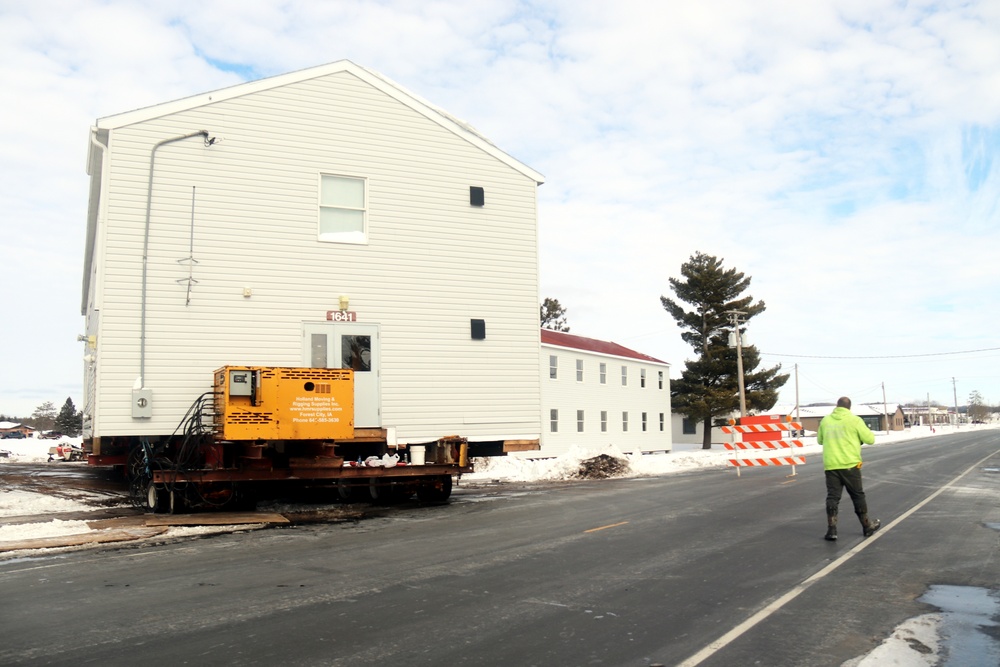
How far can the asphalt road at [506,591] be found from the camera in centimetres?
543

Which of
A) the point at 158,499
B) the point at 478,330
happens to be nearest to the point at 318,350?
the point at 478,330

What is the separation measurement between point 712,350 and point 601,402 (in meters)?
13.3

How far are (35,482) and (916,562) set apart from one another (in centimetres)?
2080

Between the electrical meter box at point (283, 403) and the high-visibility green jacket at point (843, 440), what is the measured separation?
24.4ft

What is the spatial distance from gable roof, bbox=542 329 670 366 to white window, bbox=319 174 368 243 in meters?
21.5

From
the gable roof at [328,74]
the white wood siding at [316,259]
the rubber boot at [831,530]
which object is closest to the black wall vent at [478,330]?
the white wood siding at [316,259]

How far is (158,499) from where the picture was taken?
1353cm

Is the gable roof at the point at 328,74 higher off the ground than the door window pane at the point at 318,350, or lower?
higher

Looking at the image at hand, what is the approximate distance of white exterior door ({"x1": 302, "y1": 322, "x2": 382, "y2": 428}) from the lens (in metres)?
15.2

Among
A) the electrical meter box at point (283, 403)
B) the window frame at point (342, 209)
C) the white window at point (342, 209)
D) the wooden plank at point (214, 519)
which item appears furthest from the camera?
the white window at point (342, 209)

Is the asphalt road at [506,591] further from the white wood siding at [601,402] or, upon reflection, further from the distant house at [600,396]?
the distant house at [600,396]

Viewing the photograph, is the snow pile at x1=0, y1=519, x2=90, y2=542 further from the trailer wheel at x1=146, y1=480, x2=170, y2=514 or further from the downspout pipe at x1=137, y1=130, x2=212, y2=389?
the downspout pipe at x1=137, y1=130, x2=212, y2=389

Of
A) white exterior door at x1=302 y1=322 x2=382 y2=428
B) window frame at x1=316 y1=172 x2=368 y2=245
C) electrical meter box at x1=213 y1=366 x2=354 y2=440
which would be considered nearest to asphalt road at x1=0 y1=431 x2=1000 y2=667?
electrical meter box at x1=213 y1=366 x2=354 y2=440

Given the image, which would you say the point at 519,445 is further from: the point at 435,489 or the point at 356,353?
the point at 356,353
